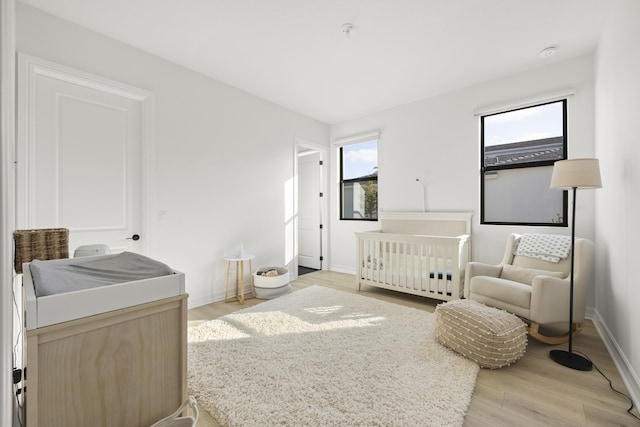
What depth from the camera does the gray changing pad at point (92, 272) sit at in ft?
2.90

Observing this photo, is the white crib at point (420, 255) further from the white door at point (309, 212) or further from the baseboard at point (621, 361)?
the white door at point (309, 212)

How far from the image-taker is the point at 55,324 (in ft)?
2.60

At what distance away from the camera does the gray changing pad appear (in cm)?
89

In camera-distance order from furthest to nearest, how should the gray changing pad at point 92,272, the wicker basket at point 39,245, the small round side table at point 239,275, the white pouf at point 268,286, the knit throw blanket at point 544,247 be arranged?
1. the white pouf at point 268,286
2. the small round side table at point 239,275
3. the knit throw blanket at point 544,247
4. the wicker basket at point 39,245
5. the gray changing pad at point 92,272

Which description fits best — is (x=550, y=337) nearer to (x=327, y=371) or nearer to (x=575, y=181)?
(x=575, y=181)

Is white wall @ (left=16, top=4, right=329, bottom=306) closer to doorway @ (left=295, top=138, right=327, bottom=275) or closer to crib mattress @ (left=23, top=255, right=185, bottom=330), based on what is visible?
doorway @ (left=295, top=138, right=327, bottom=275)

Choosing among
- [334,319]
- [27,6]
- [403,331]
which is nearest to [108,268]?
[334,319]

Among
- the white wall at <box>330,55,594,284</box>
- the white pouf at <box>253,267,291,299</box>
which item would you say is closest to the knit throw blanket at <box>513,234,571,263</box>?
the white wall at <box>330,55,594,284</box>

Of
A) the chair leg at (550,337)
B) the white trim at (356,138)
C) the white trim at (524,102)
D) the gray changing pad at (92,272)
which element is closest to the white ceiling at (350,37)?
A: the white trim at (524,102)

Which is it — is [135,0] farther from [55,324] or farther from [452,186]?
[452,186]

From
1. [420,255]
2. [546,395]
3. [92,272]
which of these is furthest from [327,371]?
[420,255]

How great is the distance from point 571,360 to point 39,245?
319 centimetres

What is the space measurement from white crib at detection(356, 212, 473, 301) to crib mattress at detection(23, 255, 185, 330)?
2663 mm

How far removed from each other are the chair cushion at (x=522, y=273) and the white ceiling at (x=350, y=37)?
6.67 ft
